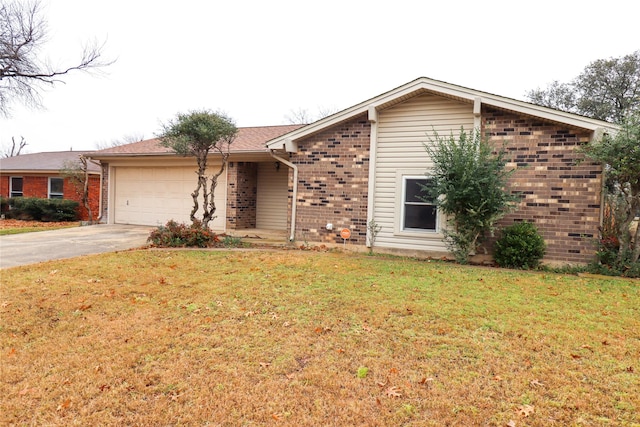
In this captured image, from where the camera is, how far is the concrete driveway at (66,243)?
27.0 feet

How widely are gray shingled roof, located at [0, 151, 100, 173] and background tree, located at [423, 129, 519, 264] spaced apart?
15.7 m

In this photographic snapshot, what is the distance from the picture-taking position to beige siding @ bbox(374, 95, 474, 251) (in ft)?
28.2

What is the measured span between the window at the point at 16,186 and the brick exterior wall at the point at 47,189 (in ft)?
0.85

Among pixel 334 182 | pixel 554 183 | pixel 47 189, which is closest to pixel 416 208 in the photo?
pixel 334 182

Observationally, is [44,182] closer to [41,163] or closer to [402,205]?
[41,163]

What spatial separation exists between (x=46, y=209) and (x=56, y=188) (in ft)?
8.17

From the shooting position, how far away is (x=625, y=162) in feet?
21.3

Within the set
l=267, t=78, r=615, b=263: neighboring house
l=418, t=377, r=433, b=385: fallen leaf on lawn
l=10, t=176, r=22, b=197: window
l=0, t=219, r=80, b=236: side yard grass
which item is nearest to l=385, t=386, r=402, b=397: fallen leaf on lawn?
l=418, t=377, r=433, b=385: fallen leaf on lawn

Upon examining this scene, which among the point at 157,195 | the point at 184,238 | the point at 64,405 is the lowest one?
the point at 64,405

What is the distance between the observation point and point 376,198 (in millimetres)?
9203

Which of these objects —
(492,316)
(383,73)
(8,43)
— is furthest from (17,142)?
(492,316)

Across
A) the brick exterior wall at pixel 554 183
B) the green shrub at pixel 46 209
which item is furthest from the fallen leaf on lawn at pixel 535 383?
the green shrub at pixel 46 209

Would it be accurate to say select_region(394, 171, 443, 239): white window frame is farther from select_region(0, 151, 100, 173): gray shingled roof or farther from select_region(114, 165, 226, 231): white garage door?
select_region(0, 151, 100, 173): gray shingled roof

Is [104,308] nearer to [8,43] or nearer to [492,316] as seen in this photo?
[492,316]
